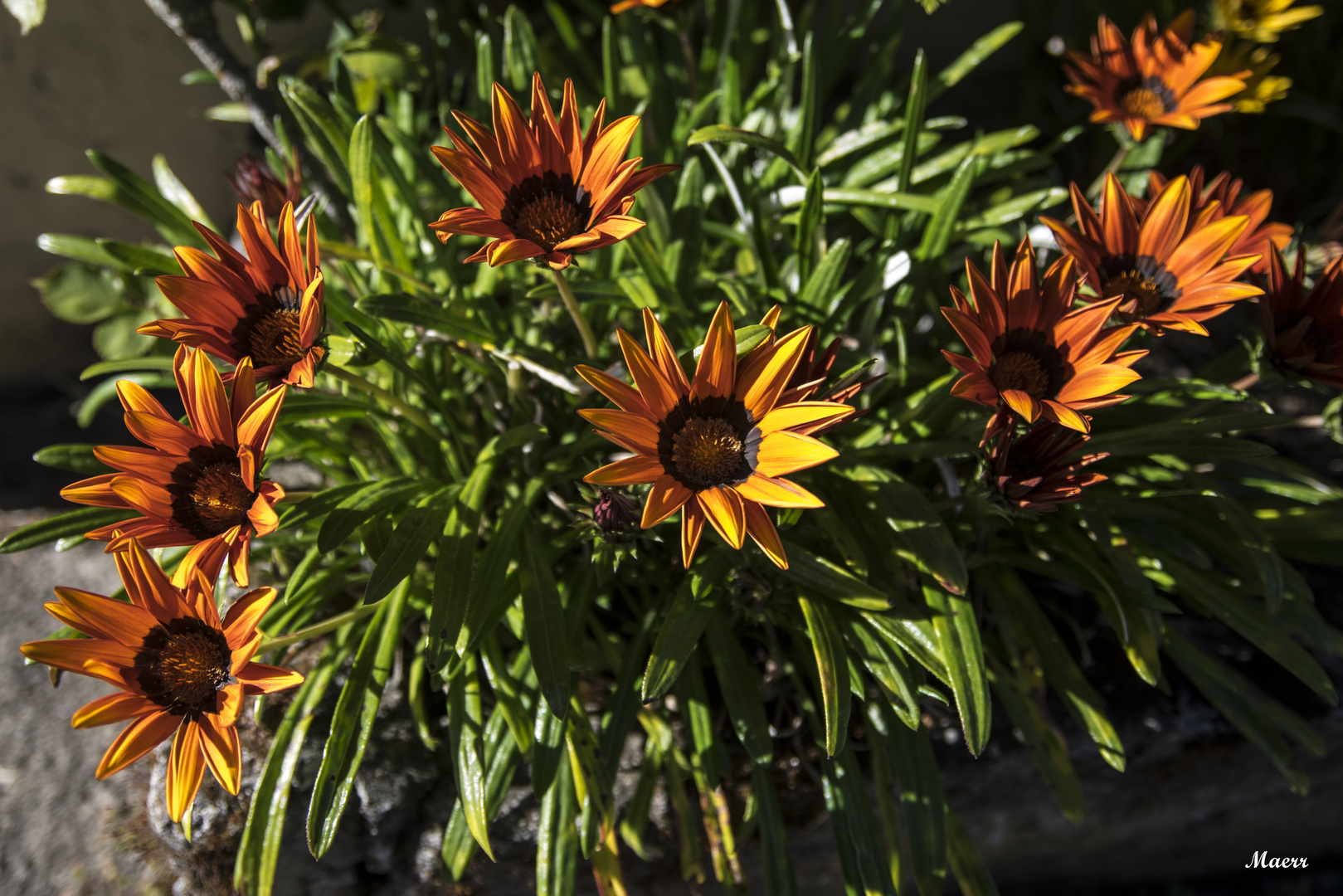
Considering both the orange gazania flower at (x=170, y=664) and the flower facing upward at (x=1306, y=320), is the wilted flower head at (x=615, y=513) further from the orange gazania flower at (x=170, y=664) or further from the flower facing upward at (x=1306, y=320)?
the flower facing upward at (x=1306, y=320)

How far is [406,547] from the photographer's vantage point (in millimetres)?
1120

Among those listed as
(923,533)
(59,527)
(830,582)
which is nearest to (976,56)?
(923,533)

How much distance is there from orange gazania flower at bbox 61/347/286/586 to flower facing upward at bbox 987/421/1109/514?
35.9 inches

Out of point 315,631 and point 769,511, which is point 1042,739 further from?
point 315,631

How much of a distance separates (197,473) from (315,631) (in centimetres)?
32

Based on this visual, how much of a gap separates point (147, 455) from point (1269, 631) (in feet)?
5.83

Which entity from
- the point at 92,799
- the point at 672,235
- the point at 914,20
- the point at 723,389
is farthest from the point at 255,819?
the point at 914,20

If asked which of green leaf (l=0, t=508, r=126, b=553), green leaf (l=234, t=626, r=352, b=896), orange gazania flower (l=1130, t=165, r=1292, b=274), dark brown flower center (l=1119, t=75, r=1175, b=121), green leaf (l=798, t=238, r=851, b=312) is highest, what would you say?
dark brown flower center (l=1119, t=75, r=1175, b=121)

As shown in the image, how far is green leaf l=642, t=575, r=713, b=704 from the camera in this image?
3.54 feet

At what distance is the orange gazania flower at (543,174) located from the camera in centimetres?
95

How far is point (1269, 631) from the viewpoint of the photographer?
1.36 metres

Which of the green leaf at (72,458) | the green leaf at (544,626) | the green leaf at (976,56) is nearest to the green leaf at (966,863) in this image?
the green leaf at (544,626)

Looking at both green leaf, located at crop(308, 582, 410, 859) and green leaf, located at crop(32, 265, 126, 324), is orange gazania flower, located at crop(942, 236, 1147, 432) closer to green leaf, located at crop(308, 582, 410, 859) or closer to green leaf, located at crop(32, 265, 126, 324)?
green leaf, located at crop(308, 582, 410, 859)

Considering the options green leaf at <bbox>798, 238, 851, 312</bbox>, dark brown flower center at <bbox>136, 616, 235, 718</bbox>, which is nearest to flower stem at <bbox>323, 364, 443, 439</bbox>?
dark brown flower center at <bbox>136, 616, 235, 718</bbox>
